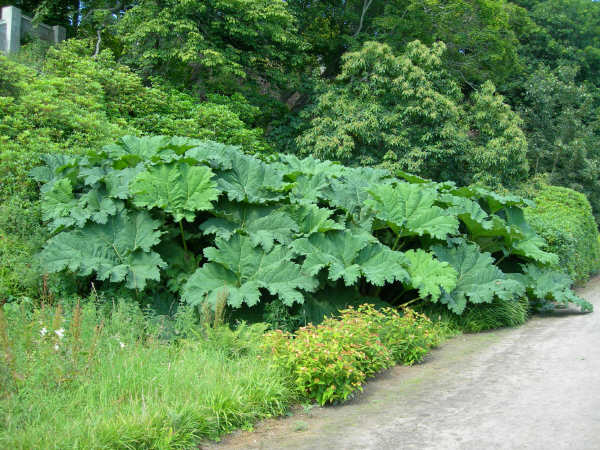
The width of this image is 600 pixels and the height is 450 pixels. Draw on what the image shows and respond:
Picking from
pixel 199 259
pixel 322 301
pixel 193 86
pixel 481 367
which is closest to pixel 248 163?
pixel 199 259

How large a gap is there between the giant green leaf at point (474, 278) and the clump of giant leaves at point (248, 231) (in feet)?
0.05

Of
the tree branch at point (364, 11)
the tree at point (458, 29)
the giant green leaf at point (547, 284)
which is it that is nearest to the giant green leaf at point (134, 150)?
the giant green leaf at point (547, 284)

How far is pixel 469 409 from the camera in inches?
160

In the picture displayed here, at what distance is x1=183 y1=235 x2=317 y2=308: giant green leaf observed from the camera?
17.2ft

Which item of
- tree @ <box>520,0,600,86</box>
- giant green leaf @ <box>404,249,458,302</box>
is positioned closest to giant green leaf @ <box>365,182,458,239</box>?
giant green leaf @ <box>404,249,458,302</box>

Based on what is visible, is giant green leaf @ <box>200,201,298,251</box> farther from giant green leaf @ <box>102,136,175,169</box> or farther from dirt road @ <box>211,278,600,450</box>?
dirt road @ <box>211,278,600,450</box>

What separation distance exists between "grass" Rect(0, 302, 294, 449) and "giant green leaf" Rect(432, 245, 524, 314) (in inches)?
117

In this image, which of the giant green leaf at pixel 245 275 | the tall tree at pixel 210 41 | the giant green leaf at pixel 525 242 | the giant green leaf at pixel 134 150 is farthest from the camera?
the tall tree at pixel 210 41

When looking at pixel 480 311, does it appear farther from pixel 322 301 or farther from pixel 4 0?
pixel 4 0

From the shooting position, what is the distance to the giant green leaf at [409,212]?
644cm

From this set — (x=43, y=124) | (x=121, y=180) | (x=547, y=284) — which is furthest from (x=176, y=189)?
(x=547, y=284)

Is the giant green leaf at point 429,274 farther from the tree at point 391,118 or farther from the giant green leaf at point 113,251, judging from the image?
the tree at point 391,118

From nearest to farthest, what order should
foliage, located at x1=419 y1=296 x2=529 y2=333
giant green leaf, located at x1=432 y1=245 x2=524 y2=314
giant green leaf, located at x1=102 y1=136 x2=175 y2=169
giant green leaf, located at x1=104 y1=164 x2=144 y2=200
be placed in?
giant green leaf, located at x1=104 y1=164 x2=144 y2=200, giant green leaf, located at x1=102 y1=136 x2=175 y2=169, giant green leaf, located at x1=432 y1=245 x2=524 y2=314, foliage, located at x1=419 y1=296 x2=529 y2=333

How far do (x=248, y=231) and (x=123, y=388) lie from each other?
2556 mm
